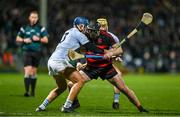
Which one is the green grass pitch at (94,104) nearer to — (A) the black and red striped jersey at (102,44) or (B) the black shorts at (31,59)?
(B) the black shorts at (31,59)

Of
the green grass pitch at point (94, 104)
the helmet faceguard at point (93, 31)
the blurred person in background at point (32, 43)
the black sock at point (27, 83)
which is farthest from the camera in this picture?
the blurred person in background at point (32, 43)

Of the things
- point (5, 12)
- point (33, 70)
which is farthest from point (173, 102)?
point (5, 12)

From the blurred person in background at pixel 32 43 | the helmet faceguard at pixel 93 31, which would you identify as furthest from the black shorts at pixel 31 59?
the helmet faceguard at pixel 93 31

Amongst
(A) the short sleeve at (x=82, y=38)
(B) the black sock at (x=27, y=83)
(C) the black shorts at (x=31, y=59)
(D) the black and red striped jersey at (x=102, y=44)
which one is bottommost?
(B) the black sock at (x=27, y=83)

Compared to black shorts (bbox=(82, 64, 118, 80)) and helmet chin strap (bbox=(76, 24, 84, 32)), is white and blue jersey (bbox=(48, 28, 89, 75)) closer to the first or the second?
helmet chin strap (bbox=(76, 24, 84, 32))

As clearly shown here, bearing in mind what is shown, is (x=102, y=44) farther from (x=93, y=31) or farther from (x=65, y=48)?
(x=65, y=48)

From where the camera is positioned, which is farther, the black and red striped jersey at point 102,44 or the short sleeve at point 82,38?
the black and red striped jersey at point 102,44

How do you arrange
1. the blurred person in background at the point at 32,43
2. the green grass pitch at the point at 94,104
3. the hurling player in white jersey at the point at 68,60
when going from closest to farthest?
the hurling player in white jersey at the point at 68,60 → the green grass pitch at the point at 94,104 → the blurred person in background at the point at 32,43

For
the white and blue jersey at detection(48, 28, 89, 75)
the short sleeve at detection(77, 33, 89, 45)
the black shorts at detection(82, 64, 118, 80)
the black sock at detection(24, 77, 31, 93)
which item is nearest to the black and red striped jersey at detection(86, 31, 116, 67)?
the black shorts at detection(82, 64, 118, 80)

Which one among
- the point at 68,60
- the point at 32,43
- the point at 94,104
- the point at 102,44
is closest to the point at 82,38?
the point at 68,60

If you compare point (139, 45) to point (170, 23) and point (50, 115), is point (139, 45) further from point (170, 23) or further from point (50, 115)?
point (50, 115)

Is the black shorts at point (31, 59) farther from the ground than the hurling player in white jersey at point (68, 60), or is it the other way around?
the hurling player in white jersey at point (68, 60)

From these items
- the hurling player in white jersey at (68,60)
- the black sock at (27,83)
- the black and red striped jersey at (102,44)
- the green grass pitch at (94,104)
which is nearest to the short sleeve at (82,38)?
the hurling player in white jersey at (68,60)

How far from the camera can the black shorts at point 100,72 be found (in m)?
14.3
